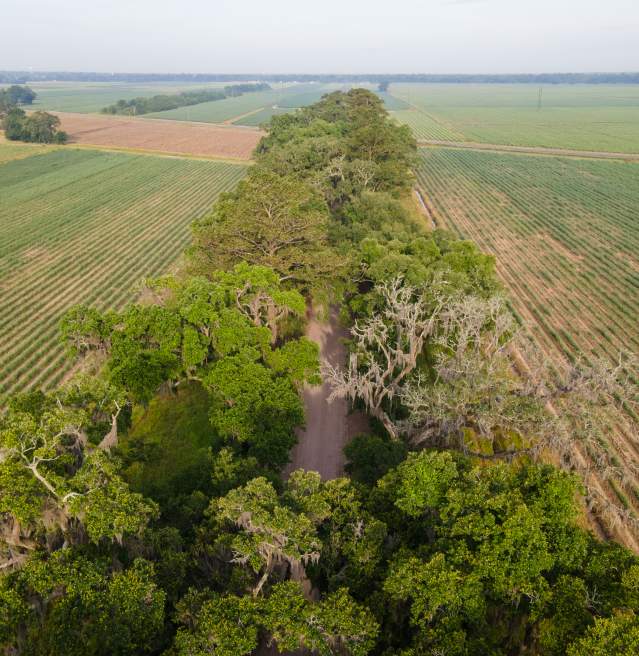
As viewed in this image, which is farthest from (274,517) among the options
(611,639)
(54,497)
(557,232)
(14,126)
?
(14,126)

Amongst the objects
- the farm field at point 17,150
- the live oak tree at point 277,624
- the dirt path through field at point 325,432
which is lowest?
the dirt path through field at point 325,432

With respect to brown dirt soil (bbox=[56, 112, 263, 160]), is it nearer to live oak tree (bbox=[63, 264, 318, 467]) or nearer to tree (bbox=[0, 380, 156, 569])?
live oak tree (bbox=[63, 264, 318, 467])

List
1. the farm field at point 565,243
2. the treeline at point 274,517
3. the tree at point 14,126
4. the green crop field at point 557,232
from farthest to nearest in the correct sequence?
the tree at point 14,126, the green crop field at point 557,232, the farm field at point 565,243, the treeline at point 274,517

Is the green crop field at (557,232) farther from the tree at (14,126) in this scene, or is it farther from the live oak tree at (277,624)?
the tree at (14,126)

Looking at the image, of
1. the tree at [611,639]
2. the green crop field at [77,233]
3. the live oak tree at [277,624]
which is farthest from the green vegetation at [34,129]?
the tree at [611,639]

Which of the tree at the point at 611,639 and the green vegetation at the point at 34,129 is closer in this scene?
the tree at the point at 611,639

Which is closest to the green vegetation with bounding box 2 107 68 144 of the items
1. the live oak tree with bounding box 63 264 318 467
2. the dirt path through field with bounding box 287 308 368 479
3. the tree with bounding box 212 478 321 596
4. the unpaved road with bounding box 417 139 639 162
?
the unpaved road with bounding box 417 139 639 162

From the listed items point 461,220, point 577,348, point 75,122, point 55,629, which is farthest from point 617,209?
point 75,122
